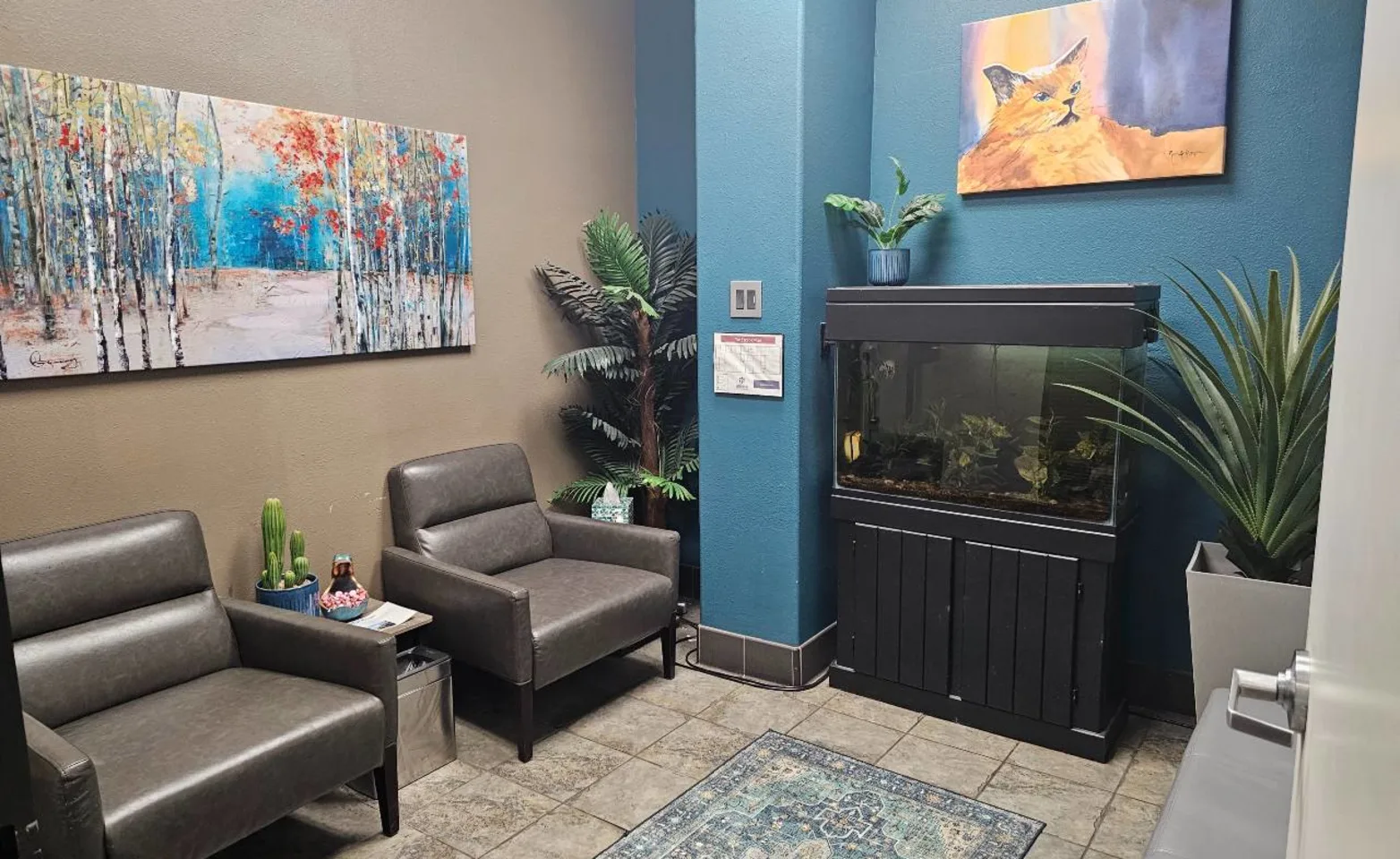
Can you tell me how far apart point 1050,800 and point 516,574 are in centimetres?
189

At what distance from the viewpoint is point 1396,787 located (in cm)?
30

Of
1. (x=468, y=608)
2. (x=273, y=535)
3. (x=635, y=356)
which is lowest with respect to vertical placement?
(x=468, y=608)

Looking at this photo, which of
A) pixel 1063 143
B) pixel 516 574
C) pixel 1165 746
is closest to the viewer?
Answer: pixel 1165 746

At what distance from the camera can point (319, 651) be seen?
2361 millimetres

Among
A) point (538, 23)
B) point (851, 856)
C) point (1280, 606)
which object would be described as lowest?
point (851, 856)

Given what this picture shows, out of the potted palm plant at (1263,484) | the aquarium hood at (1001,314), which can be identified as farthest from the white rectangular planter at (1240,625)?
the aquarium hood at (1001,314)

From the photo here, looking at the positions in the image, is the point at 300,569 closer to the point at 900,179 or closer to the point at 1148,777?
the point at 900,179

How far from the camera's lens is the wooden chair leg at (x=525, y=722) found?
2707mm

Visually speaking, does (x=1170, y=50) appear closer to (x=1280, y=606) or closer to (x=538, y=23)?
(x=1280, y=606)

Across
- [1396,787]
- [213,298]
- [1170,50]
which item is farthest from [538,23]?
[1396,787]

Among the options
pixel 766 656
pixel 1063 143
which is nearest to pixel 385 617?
pixel 766 656

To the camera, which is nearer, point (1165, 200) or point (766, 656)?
point (1165, 200)

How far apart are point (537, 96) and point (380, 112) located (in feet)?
2.52
